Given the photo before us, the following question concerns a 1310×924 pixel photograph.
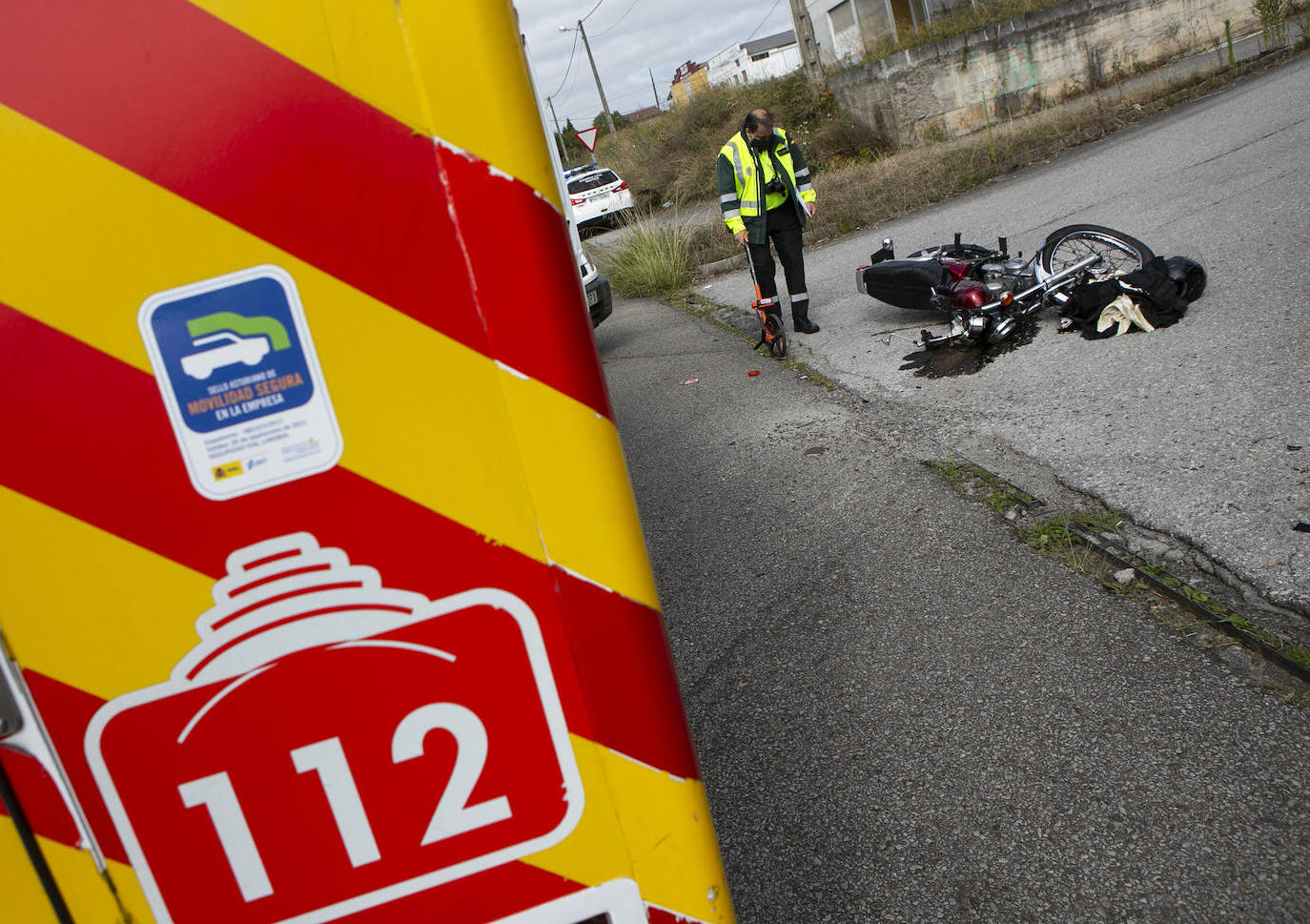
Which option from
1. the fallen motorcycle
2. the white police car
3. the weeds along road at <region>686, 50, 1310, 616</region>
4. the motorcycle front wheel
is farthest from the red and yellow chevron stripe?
the white police car

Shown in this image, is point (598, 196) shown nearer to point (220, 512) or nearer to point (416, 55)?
point (416, 55)

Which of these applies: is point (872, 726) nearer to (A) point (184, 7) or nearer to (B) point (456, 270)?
(B) point (456, 270)

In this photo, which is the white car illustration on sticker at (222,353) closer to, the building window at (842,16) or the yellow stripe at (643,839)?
the yellow stripe at (643,839)

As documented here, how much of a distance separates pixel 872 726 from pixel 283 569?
7.81ft

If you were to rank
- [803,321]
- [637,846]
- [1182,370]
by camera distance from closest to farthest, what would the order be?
[637,846]
[1182,370]
[803,321]

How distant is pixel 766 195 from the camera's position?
773 cm

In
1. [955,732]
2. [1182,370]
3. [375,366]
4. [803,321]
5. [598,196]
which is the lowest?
[955,732]

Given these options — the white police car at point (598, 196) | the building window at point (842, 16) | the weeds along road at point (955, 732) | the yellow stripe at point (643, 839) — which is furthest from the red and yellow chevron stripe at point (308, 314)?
the building window at point (842, 16)

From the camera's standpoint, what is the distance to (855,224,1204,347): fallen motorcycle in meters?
6.10

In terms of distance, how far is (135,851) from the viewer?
1.12 meters

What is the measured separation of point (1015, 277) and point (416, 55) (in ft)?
19.7

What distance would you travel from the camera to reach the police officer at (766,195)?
7.54 metres

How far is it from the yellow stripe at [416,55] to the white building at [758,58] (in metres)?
69.3

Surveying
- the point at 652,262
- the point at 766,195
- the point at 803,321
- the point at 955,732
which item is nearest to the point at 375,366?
the point at 955,732
